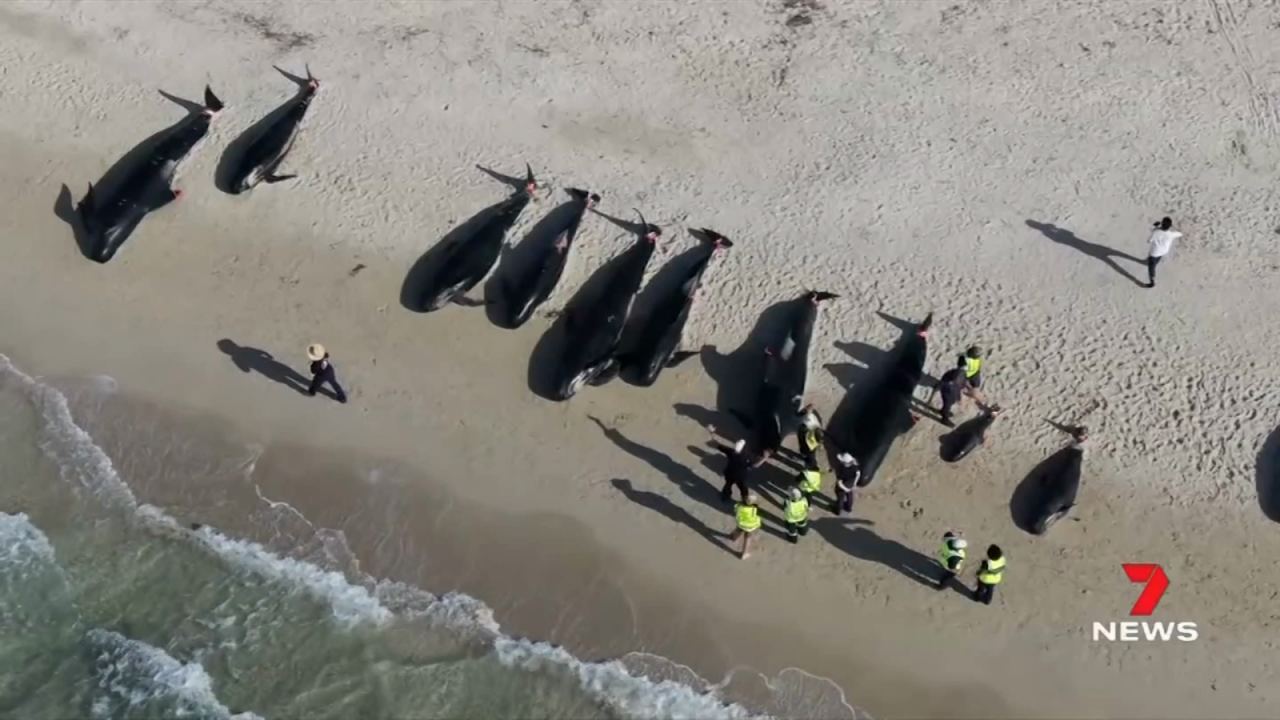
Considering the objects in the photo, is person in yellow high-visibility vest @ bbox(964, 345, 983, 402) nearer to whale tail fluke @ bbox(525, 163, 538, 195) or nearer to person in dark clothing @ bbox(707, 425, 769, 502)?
person in dark clothing @ bbox(707, 425, 769, 502)

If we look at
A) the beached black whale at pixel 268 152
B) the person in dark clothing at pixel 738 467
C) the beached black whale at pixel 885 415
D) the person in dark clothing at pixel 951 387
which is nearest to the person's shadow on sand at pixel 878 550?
the beached black whale at pixel 885 415

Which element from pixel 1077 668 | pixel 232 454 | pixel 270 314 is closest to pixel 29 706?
pixel 232 454

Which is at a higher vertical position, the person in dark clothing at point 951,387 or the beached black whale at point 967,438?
the person in dark clothing at point 951,387

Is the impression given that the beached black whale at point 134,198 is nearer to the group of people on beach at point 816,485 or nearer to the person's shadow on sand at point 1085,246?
the group of people on beach at point 816,485

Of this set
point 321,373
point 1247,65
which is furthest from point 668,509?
point 1247,65

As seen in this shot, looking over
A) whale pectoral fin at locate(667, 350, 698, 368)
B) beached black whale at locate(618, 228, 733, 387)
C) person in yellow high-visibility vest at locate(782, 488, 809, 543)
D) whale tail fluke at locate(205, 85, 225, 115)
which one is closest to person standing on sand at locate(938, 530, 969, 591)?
person in yellow high-visibility vest at locate(782, 488, 809, 543)

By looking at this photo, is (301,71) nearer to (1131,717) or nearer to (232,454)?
(232,454)
